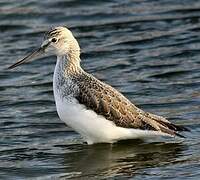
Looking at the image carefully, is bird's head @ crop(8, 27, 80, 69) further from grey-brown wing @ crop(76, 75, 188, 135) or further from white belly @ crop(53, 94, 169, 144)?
white belly @ crop(53, 94, 169, 144)

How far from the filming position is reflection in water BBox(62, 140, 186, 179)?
1174 cm

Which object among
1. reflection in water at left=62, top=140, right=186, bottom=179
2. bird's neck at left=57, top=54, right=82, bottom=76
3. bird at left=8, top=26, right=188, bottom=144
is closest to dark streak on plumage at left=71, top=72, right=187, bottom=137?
bird at left=8, top=26, right=188, bottom=144

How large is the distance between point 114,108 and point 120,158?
72 centimetres

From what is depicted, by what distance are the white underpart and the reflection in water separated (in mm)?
259

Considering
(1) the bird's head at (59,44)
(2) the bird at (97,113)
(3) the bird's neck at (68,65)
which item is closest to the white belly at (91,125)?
(2) the bird at (97,113)

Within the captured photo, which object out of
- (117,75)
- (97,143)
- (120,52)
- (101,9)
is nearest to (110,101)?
(97,143)

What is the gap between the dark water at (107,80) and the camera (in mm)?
12023

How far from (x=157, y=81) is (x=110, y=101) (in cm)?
357

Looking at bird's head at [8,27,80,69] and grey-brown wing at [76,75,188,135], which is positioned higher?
bird's head at [8,27,80,69]

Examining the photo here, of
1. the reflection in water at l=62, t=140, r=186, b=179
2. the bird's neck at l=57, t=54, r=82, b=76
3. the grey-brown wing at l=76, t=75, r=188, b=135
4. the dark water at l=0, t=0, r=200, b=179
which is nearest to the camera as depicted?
the reflection in water at l=62, t=140, r=186, b=179

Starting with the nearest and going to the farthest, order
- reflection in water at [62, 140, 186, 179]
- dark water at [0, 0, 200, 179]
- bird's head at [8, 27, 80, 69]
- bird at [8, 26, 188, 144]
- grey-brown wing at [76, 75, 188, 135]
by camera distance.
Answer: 1. reflection in water at [62, 140, 186, 179]
2. dark water at [0, 0, 200, 179]
3. bird at [8, 26, 188, 144]
4. grey-brown wing at [76, 75, 188, 135]
5. bird's head at [8, 27, 80, 69]

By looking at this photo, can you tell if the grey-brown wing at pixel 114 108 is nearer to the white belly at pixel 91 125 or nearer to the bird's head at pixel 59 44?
the white belly at pixel 91 125

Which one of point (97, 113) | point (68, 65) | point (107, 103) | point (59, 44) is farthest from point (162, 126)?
point (59, 44)

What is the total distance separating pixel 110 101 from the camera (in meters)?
12.4
